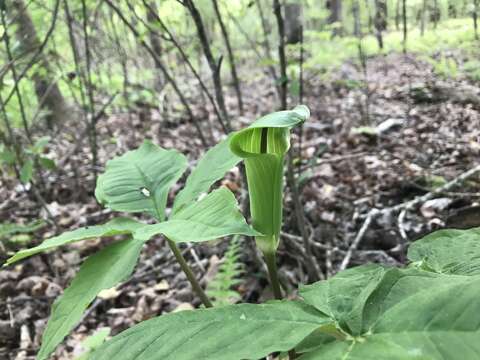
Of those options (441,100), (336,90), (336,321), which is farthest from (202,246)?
(336,90)

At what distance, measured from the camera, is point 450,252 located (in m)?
0.97

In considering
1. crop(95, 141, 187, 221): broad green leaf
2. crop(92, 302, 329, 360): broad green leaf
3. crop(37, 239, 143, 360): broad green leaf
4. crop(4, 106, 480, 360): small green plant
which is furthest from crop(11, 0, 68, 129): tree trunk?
crop(92, 302, 329, 360): broad green leaf

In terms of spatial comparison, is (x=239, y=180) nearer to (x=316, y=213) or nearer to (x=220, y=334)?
(x=316, y=213)

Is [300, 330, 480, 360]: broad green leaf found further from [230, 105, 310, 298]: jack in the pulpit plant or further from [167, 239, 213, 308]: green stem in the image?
[167, 239, 213, 308]: green stem

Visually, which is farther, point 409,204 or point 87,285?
point 409,204

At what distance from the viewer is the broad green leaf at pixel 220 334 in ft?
2.00

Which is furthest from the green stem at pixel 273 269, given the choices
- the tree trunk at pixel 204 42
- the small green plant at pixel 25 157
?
the small green plant at pixel 25 157

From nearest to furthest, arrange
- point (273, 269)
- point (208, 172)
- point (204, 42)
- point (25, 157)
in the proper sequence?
1. point (273, 269)
2. point (208, 172)
3. point (204, 42)
4. point (25, 157)

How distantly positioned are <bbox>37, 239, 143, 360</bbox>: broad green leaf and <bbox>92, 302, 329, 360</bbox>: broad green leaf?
162 mm

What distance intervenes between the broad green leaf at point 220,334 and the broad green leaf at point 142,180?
0.46 m

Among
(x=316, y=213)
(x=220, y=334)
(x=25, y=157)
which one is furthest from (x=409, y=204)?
(x=25, y=157)

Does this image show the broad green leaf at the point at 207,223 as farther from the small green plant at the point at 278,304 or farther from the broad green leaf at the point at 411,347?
the broad green leaf at the point at 411,347

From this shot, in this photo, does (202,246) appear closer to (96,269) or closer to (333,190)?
(333,190)

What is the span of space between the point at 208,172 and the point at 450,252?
0.61 m
